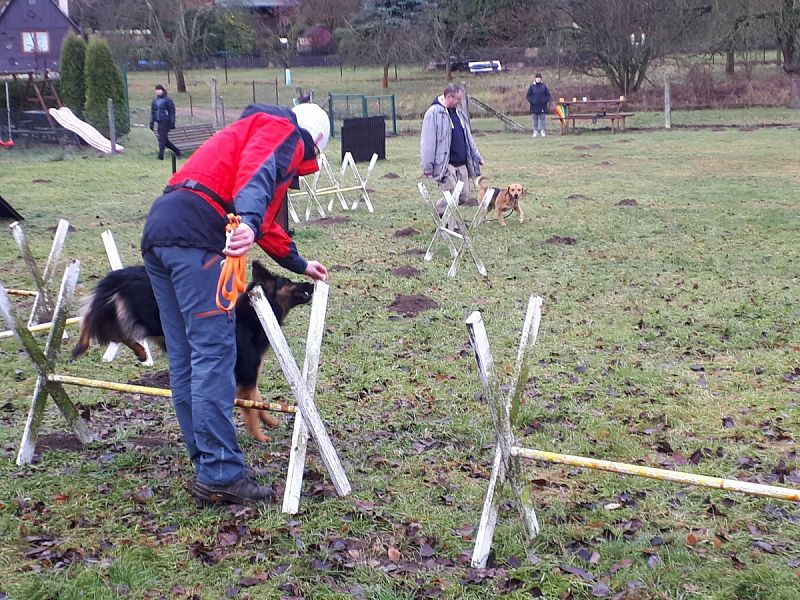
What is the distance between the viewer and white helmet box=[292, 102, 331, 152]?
4.02 meters

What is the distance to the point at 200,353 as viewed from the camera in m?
3.87

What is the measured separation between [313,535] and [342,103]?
30745mm

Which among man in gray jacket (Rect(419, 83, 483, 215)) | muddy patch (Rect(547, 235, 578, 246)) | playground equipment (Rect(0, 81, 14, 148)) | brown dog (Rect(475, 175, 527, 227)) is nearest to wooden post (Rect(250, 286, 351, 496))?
man in gray jacket (Rect(419, 83, 483, 215))

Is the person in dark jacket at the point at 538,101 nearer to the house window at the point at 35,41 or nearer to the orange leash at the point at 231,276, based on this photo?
the house window at the point at 35,41

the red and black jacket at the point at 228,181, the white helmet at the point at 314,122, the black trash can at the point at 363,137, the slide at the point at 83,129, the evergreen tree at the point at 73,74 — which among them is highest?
the evergreen tree at the point at 73,74

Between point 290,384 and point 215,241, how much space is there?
0.74 metres

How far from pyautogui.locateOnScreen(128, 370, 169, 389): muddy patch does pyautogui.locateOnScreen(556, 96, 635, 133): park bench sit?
941 inches

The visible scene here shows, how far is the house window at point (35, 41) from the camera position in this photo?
3425 cm

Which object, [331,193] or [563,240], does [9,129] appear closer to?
[331,193]

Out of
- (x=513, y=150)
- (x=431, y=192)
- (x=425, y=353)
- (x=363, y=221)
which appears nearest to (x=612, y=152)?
(x=513, y=150)

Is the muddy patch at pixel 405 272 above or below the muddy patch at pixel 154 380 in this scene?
above

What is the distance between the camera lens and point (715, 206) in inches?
536

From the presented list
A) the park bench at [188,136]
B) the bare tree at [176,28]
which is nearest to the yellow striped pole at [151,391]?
the park bench at [188,136]

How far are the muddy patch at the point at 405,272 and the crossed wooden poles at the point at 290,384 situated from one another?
5161 mm
